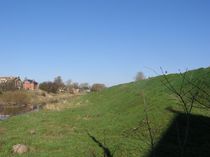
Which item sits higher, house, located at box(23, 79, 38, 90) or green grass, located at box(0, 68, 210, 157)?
house, located at box(23, 79, 38, 90)

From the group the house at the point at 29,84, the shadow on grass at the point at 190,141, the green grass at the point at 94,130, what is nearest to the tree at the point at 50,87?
the house at the point at 29,84

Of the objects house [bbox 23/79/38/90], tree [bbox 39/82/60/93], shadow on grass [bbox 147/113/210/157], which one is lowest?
shadow on grass [bbox 147/113/210/157]

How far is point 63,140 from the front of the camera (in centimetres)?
1532

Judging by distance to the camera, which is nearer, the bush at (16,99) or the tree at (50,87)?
the bush at (16,99)

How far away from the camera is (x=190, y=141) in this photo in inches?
540

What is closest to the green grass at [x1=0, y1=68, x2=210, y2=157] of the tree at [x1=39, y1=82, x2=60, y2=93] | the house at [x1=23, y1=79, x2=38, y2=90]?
the tree at [x1=39, y1=82, x2=60, y2=93]

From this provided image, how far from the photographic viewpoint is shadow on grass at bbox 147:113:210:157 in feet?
40.5

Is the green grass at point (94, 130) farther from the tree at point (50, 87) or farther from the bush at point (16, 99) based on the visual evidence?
the tree at point (50, 87)

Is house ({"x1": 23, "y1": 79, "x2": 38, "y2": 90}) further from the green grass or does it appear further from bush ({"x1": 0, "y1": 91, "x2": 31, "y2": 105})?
the green grass

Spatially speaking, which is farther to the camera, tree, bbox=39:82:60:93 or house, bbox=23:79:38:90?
house, bbox=23:79:38:90

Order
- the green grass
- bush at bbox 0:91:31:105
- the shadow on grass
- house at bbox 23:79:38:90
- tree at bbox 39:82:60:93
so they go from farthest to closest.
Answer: house at bbox 23:79:38:90 < tree at bbox 39:82:60:93 < bush at bbox 0:91:31:105 < the green grass < the shadow on grass

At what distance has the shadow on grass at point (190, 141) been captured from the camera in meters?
12.4

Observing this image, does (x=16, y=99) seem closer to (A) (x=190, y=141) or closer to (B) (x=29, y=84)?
(A) (x=190, y=141)

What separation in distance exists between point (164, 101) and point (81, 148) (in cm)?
796
